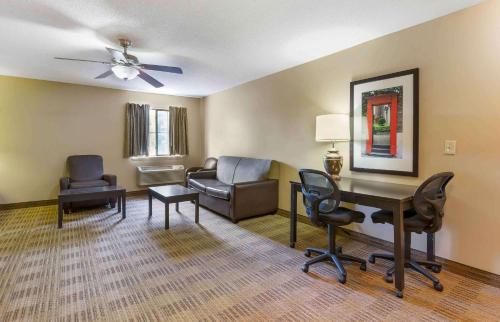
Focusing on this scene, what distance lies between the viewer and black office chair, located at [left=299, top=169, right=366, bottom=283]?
2.35 meters

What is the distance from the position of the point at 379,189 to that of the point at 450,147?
2.50ft

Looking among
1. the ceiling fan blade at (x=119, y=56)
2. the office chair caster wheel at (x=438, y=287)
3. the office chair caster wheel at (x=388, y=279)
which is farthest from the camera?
the ceiling fan blade at (x=119, y=56)

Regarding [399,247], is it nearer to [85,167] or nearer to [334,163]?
[334,163]

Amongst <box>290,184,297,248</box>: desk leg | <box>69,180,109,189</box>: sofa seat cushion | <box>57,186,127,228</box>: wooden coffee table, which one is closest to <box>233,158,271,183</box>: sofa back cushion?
<box>290,184,297,248</box>: desk leg

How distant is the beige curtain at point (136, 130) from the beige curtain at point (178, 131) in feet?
1.94

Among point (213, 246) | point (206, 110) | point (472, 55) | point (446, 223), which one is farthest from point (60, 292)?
point (206, 110)

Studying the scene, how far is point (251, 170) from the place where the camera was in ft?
14.9

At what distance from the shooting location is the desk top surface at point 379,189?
7.21 feet

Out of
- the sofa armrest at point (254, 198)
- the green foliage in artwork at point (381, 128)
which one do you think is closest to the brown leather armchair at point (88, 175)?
the sofa armrest at point (254, 198)

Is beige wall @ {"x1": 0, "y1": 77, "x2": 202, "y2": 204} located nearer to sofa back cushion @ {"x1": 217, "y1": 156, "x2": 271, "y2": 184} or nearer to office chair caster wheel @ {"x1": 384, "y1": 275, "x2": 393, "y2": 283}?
sofa back cushion @ {"x1": 217, "y1": 156, "x2": 271, "y2": 184}

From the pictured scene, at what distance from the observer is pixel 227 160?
5.27 metres

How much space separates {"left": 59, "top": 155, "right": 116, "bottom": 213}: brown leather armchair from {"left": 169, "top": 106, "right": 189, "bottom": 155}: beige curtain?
5.29 feet

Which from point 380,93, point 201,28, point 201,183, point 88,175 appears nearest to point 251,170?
point 201,183

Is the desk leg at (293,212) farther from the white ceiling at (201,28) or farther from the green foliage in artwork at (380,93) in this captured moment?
the white ceiling at (201,28)
